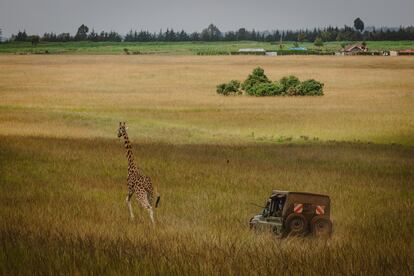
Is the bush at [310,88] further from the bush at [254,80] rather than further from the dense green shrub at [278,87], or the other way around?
the bush at [254,80]

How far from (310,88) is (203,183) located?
2279 inches

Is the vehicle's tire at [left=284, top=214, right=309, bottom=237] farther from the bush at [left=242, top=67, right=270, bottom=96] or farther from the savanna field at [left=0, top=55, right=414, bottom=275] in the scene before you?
the bush at [left=242, top=67, right=270, bottom=96]

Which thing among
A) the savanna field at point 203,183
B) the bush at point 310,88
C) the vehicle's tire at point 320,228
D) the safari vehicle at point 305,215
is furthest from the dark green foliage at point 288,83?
the vehicle's tire at point 320,228

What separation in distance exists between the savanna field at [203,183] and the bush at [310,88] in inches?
396

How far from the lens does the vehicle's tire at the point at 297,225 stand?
11398 mm

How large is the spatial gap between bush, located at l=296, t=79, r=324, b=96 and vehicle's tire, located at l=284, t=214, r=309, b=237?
66.7 metres

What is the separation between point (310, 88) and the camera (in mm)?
77562

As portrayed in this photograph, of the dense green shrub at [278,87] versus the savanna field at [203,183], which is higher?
the savanna field at [203,183]

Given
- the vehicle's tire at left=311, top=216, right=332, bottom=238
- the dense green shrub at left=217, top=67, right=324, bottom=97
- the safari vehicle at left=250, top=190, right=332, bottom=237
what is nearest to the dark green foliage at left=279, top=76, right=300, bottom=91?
the dense green shrub at left=217, top=67, right=324, bottom=97

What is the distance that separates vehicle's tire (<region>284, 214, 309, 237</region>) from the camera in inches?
449

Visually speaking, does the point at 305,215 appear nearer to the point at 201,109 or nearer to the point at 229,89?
the point at 201,109

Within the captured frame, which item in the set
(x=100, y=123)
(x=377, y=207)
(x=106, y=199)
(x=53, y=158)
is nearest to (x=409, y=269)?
(x=377, y=207)

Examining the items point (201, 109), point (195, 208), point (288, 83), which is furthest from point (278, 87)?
point (195, 208)

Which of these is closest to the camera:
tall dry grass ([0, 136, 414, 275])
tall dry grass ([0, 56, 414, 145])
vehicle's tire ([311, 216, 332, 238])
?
tall dry grass ([0, 136, 414, 275])
